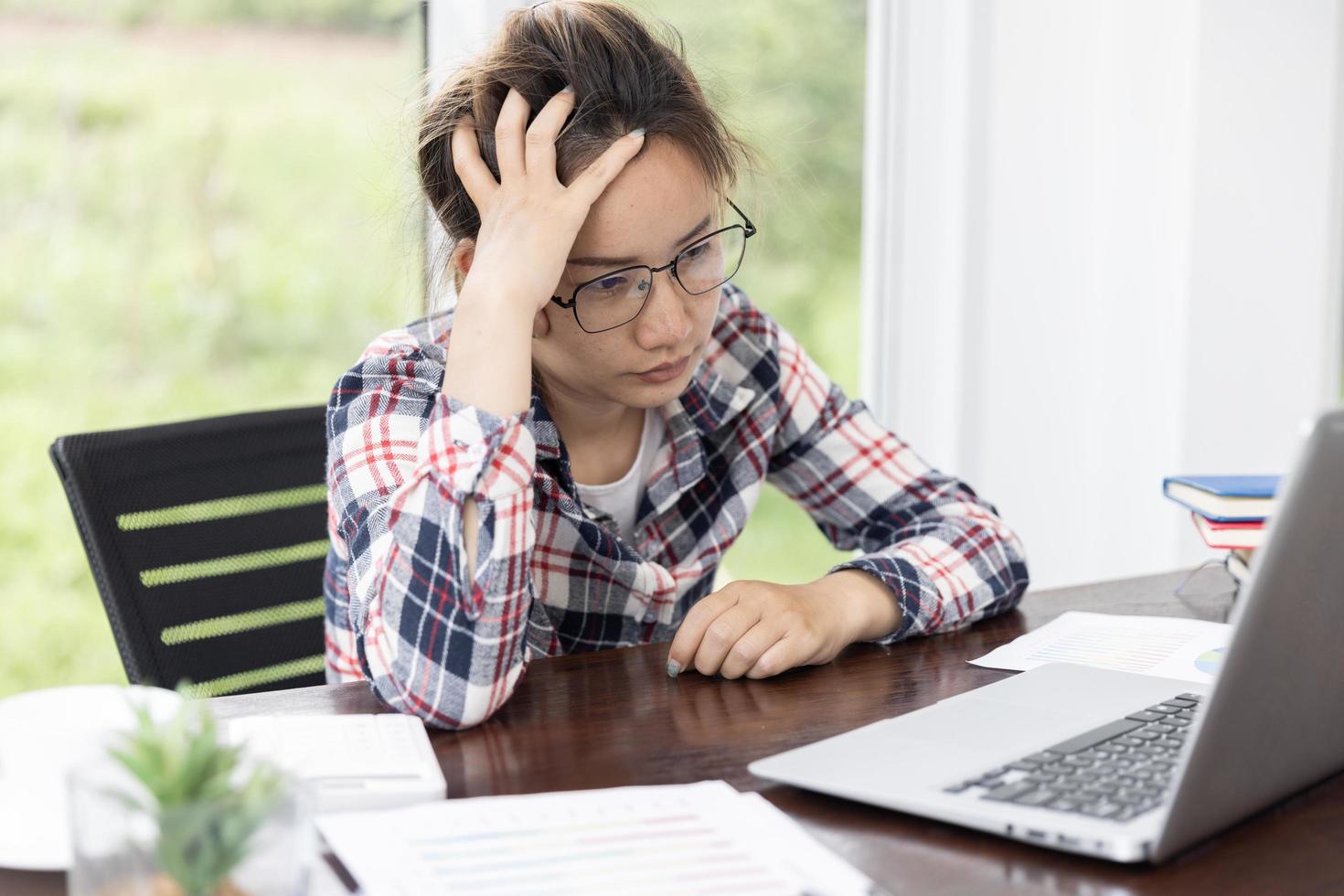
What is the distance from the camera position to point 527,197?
1136 millimetres

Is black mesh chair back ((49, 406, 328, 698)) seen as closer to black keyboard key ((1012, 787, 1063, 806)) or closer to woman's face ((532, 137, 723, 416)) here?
woman's face ((532, 137, 723, 416))

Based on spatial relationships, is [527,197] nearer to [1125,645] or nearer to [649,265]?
[649,265]

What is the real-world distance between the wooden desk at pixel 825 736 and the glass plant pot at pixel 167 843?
0.49ft

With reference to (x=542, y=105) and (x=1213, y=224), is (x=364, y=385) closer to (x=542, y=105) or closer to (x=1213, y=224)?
(x=542, y=105)

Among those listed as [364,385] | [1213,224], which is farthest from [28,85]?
[1213,224]

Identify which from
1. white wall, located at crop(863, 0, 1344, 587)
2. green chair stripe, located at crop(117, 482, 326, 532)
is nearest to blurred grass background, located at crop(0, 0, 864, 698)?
white wall, located at crop(863, 0, 1344, 587)

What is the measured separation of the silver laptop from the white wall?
5.37ft

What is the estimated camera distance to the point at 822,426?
1.49 metres

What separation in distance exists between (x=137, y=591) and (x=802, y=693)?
61 centimetres

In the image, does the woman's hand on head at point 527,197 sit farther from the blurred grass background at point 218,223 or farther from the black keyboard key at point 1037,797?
the blurred grass background at point 218,223

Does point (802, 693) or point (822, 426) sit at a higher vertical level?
point (822, 426)

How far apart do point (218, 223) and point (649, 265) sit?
4.93 ft

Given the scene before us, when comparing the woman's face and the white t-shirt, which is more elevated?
the woman's face

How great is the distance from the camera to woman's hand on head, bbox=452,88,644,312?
1.10 metres
